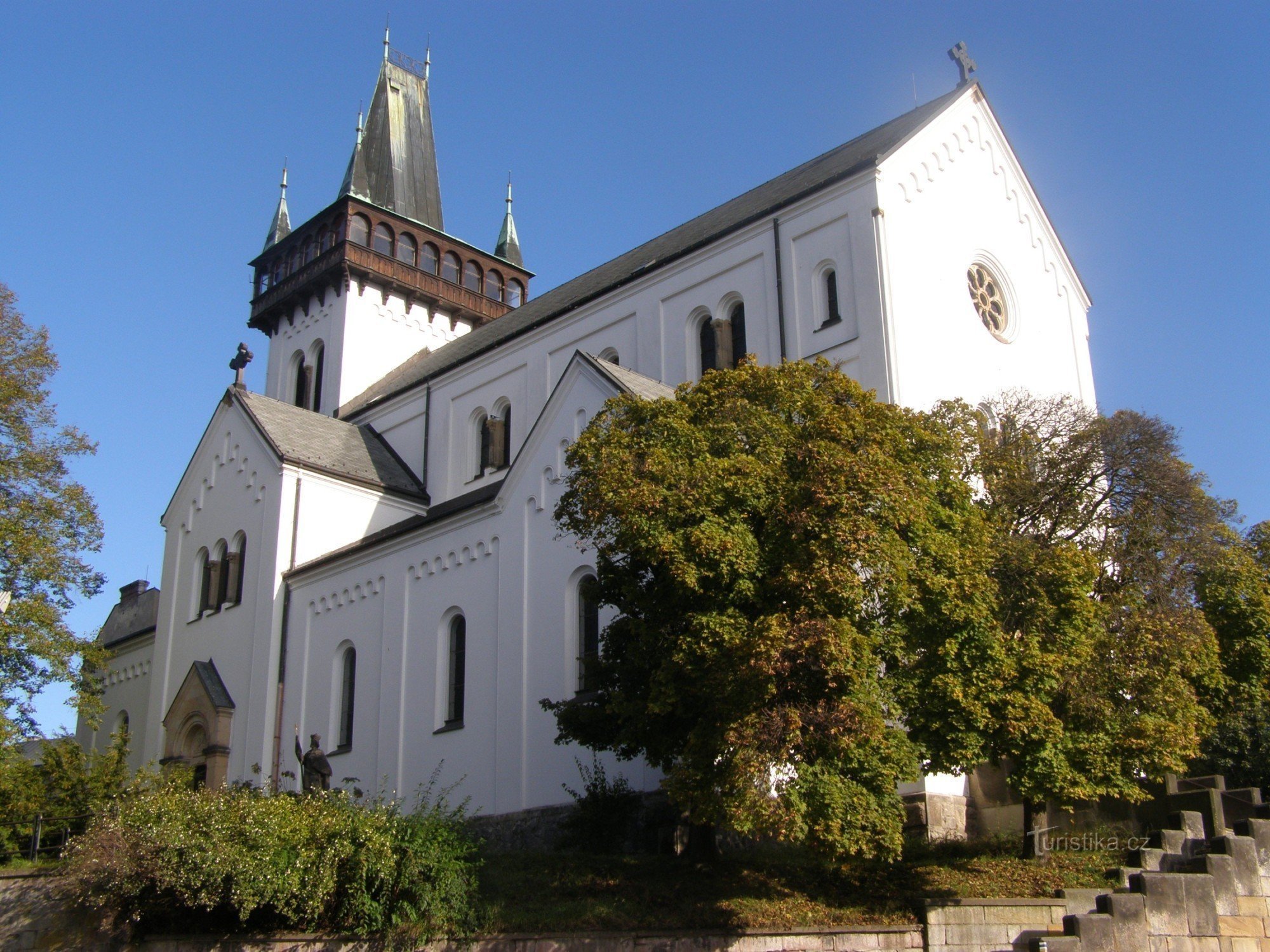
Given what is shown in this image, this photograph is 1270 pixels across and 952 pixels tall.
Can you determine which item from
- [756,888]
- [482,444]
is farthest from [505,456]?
[756,888]

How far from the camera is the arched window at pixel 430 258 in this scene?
48156mm

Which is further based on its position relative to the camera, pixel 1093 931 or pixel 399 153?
pixel 399 153

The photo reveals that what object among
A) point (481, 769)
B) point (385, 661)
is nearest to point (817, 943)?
point (481, 769)

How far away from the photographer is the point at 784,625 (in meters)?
14.9

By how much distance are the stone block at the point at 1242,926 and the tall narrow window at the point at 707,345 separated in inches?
652

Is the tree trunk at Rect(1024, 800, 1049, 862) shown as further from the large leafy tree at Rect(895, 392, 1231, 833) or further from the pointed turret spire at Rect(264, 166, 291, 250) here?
the pointed turret spire at Rect(264, 166, 291, 250)

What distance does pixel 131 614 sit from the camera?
46469mm

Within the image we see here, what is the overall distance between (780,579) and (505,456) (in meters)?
20.8

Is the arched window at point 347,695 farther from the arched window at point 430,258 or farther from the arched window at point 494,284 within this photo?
the arched window at point 494,284

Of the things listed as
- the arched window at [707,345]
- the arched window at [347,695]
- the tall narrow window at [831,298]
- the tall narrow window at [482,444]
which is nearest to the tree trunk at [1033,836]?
the tall narrow window at [831,298]

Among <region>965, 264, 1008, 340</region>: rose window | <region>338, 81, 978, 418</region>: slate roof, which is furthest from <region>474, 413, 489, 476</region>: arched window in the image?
<region>965, 264, 1008, 340</region>: rose window

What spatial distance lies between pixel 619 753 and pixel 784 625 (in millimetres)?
5343

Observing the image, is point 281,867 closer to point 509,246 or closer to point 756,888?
point 756,888

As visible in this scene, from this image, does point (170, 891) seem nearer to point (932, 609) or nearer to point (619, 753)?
point (619, 753)
